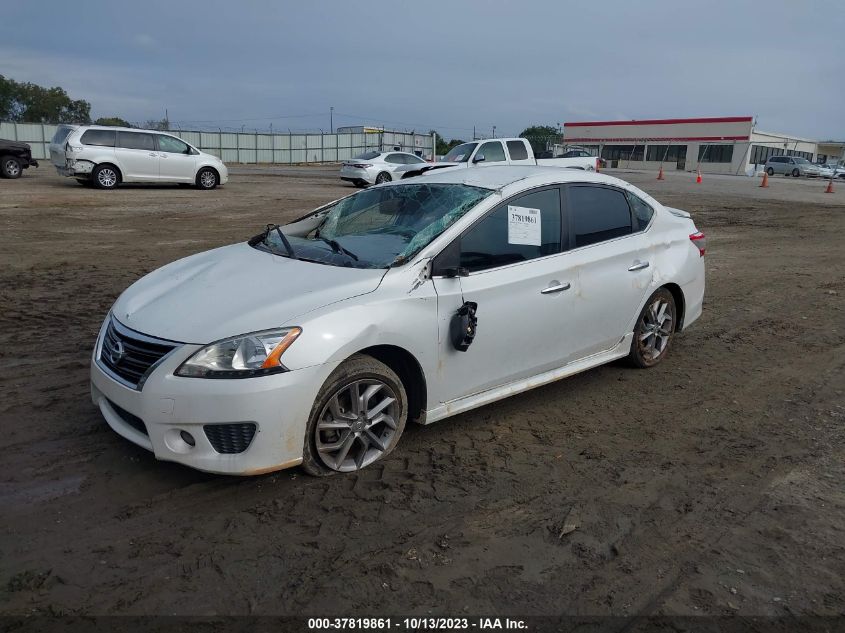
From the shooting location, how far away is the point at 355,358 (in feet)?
12.0

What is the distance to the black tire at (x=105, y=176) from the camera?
1889cm

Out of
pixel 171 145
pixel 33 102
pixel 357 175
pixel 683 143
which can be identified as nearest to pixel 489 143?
pixel 357 175

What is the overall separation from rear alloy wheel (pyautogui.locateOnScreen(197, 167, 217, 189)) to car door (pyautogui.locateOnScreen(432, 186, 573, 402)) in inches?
710

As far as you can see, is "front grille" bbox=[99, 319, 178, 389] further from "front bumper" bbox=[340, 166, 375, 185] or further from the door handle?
"front bumper" bbox=[340, 166, 375, 185]

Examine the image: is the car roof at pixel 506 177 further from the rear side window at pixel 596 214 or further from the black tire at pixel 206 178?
the black tire at pixel 206 178

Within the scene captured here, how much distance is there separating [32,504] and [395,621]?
1.97 meters

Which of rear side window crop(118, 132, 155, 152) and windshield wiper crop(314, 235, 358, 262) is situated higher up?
rear side window crop(118, 132, 155, 152)

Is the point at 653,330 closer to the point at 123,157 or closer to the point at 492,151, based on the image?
the point at 492,151

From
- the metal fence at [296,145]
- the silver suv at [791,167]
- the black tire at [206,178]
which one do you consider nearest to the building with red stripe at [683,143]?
the silver suv at [791,167]

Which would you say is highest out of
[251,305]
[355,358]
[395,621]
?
[251,305]

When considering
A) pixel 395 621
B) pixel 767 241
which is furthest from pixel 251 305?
pixel 767 241

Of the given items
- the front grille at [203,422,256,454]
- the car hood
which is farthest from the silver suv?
the front grille at [203,422,256,454]

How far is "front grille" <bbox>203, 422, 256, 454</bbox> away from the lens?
132 inches

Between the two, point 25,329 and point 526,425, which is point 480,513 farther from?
point 25,329
